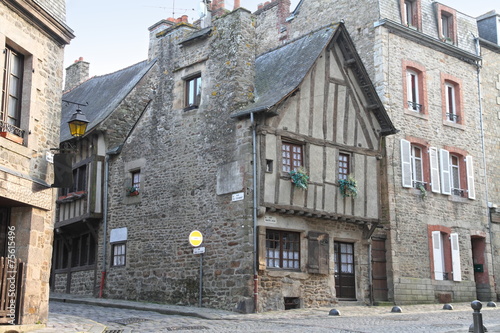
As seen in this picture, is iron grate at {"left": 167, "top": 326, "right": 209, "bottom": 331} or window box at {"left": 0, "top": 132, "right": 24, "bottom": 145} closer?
window box at {"left": 0, "top": 132, "right": 24, "bottom": 145}

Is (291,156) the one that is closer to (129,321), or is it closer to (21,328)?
(129,321)

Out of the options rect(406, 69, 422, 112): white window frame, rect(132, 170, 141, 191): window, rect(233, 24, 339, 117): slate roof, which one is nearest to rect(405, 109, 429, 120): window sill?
rect(406, 69, 422, 112): white window frame

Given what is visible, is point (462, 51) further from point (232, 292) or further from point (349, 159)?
point (232, 292)

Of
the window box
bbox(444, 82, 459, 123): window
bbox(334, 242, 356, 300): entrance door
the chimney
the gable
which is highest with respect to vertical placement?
the chimney

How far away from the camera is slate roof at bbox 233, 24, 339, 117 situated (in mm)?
14844

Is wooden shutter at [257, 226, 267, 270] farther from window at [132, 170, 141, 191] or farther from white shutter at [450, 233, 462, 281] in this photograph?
white shutter at [450, 233, 462, 281]

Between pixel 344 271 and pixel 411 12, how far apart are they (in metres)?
7.98

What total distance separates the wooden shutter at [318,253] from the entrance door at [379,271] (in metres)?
2.01

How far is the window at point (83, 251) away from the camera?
1883 cm

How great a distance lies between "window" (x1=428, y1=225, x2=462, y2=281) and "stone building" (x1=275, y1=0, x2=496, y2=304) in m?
0.03

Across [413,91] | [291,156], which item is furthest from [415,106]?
[291,156]

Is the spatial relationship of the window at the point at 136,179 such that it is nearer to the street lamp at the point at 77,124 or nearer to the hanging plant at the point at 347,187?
the hanging plant at the point at 347,187

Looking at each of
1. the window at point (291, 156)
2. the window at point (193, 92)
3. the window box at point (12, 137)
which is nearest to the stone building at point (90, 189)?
the window at point (193, 92)

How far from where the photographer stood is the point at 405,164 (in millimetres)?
17672
